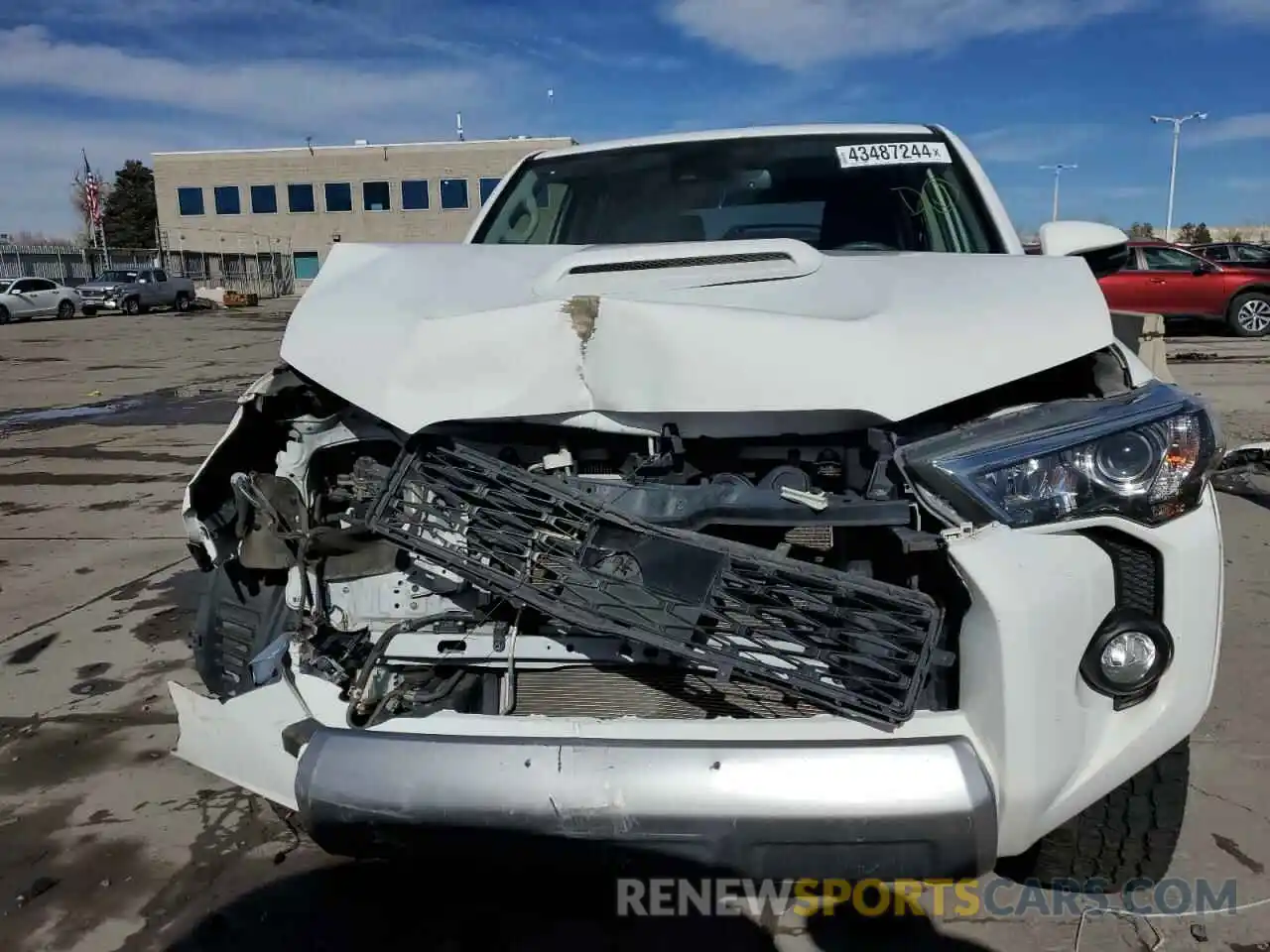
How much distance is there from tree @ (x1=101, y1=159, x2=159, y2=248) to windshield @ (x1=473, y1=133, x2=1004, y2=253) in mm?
76014

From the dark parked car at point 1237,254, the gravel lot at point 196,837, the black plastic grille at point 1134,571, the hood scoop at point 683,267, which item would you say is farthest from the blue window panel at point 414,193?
the black plastic grille at point 1134,571

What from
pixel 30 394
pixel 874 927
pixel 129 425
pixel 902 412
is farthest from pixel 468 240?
Result: pixel 30 394

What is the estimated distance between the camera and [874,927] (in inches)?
87.8

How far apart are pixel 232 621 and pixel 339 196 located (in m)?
54.9

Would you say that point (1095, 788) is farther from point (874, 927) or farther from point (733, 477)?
point (733, 477)

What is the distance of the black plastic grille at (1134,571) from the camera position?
1.80m

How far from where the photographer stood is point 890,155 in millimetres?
3496

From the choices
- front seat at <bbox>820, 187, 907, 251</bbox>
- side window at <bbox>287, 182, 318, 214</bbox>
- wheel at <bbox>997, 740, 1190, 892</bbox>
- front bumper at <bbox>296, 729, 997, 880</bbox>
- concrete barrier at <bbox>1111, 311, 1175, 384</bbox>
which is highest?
side window at <bbox>287, 182, 318, 214</bbox>

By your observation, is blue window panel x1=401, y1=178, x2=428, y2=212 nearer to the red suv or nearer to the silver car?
the silver car

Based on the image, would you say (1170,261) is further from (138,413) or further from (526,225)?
(526,225)

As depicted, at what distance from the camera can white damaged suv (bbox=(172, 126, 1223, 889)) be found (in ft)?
5.64

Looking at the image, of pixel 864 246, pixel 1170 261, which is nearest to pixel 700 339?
pixel 864 246

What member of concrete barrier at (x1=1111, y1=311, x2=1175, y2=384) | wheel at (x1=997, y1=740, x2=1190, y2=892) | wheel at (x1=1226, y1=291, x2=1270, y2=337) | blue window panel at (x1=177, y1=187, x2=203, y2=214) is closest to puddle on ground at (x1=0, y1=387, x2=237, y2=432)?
concrete barrier at (x1=1111, y1=311, x2=1175, y2=384)

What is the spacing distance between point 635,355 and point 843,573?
605 mm
